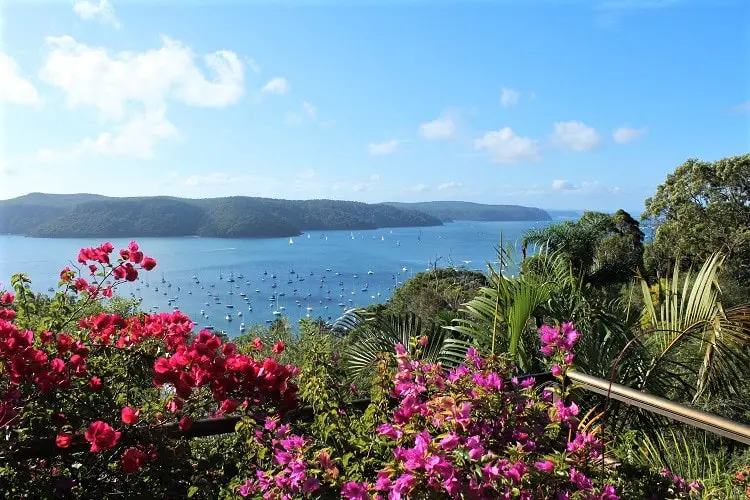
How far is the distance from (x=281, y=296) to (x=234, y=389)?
4697 cm

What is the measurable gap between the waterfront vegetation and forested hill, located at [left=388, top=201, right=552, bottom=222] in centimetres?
7975

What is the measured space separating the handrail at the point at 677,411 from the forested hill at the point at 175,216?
50269 millimetres

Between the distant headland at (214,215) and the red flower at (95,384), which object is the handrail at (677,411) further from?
the distant headland at (214,215)

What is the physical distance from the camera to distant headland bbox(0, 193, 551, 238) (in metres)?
47.4

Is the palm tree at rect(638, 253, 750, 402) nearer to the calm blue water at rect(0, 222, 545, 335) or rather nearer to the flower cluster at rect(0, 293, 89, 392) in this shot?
the flower cluster at rect(0, 293, 89, 392)

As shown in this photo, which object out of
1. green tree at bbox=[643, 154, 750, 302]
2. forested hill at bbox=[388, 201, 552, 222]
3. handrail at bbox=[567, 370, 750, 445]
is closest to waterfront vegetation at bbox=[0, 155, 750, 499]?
handrail at bbox=[567, 370, 750, 445]

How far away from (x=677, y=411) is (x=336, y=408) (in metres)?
0.90

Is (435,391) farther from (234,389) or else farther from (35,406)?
(35,406)

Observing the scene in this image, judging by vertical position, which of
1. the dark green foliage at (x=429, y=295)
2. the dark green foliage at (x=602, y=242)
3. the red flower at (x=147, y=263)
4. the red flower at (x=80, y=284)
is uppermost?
the red flower at (x=147, y=263)

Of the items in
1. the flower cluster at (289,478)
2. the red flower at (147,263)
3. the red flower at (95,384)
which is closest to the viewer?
the flower cluster at (289,478)

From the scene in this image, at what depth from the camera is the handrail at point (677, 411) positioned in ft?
4.10

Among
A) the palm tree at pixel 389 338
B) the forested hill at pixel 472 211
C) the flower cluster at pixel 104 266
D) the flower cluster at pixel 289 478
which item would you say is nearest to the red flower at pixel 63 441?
the flower cluster at pixel 289 478

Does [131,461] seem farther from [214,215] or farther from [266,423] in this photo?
[214,215]

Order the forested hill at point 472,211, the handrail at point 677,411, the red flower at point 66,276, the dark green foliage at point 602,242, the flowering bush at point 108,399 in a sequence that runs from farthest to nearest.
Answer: the forested hill at point 472,211 < the dark green foliage at point 602,242 < the red flower at point 66,276 < the flowering bush at point 108,399 < the handrail at point 677,411
